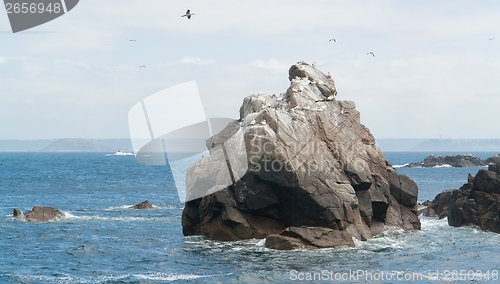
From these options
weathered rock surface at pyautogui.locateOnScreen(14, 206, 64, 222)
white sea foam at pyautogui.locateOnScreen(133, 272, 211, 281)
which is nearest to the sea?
white sea foam at pyautogui.locateOnScreen(133, 272, 211, 281)

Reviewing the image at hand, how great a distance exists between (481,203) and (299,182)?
14.3m

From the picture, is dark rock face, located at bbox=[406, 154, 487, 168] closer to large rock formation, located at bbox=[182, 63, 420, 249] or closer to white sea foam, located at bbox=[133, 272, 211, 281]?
large rock formation, located at bbox=[182, 63, 420, 249]

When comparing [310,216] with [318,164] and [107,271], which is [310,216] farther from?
[107,271]

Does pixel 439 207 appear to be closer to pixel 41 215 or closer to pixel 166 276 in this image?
pixel 166 276

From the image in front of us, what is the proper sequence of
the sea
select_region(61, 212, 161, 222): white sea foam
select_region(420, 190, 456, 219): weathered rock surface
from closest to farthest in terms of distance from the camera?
the sea, select_region(61, 212, 161, 222): white sea foam, select_region(420, 190, 456, 219): weathered rock surface

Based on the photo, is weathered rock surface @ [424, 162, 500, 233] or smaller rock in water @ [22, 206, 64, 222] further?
smaller rock in water @ [22, 206, 64, 222]

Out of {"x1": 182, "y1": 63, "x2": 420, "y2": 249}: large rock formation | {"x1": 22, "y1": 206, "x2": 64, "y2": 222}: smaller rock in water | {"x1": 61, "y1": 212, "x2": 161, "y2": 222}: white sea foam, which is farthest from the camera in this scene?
{"x1": 61, "y1": 212, "x2": 161, "y2": 222}: white sea foam

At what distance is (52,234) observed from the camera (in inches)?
1212

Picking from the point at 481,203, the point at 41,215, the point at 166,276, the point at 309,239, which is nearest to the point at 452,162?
the point at 481,203

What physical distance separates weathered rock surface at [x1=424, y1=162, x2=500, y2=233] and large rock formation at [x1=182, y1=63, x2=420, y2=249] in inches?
133

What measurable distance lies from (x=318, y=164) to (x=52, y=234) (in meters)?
18.7

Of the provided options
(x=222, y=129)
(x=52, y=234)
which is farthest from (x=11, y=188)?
(x=222, y=129)

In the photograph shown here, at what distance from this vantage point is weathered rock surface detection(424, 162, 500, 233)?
29812 millimetres

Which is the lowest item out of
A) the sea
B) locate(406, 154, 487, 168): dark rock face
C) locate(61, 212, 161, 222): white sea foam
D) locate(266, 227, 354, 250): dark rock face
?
locate(406, 154, 487, 168): dark rock face
